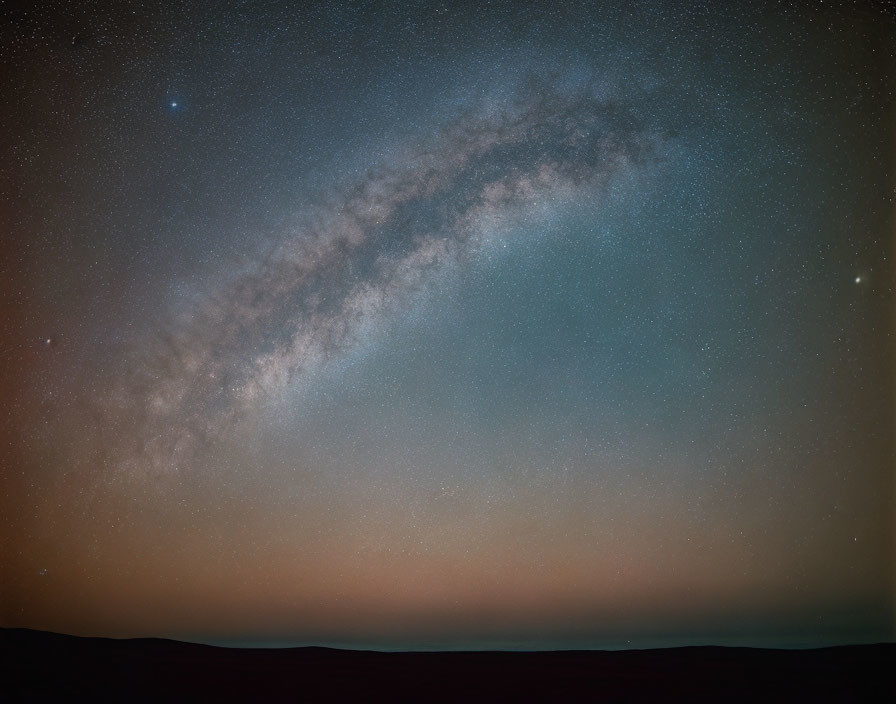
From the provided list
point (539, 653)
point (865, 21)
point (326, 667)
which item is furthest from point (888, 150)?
point (326, 667)

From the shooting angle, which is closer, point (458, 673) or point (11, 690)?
point (11, 690)

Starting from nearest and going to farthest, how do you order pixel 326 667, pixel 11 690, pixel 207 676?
pixel 11 690
pixel 207 676
pixel 326 667

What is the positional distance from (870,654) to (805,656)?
575 mm

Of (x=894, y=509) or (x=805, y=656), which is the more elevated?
(x=894, y=509)

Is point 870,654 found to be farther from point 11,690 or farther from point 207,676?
point 11,690

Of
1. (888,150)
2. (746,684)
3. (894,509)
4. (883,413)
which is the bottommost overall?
(746,684)

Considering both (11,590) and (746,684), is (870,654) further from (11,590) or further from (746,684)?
(11,590)

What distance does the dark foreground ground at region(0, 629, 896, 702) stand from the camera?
16.7 feet

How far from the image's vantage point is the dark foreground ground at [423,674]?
5.08 m

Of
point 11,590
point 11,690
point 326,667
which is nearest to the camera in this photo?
point 11,690

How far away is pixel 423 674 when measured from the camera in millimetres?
5617

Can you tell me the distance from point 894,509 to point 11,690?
7.59m

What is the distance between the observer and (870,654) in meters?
6.02

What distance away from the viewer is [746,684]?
210 inches
